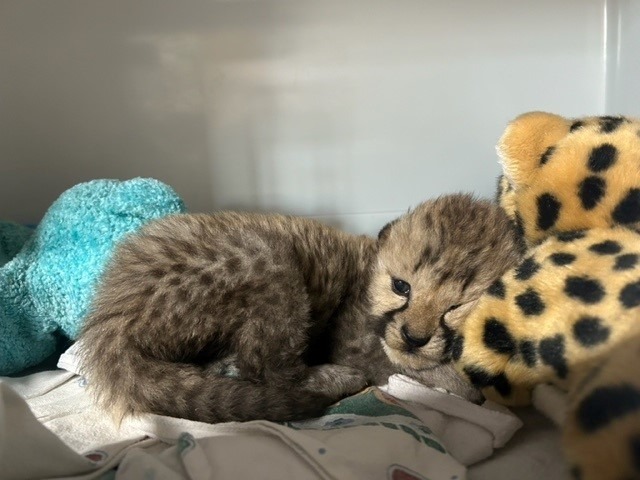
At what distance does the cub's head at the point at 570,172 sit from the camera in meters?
1.06

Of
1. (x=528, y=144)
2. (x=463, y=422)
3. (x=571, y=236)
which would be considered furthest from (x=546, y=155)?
(x=463, y=422)

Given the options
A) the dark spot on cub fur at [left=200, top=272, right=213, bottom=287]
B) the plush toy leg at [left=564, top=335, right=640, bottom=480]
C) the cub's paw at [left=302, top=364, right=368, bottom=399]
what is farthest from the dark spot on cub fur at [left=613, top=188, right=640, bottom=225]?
the dark spot on cub fur at [left=200, top=272, right=213, bottom=287]

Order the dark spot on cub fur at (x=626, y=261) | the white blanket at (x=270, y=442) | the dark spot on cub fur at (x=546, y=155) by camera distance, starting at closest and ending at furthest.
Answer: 1. the white blanket at (x=270, y=442)
2. the dark spot on cub fur at (x=626, y=261)
3. the dark spot on cub fur at (x=546, y=155)

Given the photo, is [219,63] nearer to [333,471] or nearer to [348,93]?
[348,93]

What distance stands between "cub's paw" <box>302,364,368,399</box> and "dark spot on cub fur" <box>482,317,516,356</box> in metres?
0.32

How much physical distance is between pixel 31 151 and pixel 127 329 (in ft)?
2.87

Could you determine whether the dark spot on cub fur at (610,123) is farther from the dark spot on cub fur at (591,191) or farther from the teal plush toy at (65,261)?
the teal plush toy at (65,261)

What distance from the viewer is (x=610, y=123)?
44.6 inches

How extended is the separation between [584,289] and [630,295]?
0.07 metres

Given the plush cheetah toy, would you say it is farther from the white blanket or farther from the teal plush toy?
the teal plush toy

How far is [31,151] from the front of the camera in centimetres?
174

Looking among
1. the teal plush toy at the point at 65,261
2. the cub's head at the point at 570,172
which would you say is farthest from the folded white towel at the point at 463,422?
the teal plush toy at the point at 65,261

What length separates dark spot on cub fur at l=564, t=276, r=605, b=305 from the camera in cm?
92

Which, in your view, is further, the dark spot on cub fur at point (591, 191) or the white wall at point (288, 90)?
the white wall at point (288, 90)
